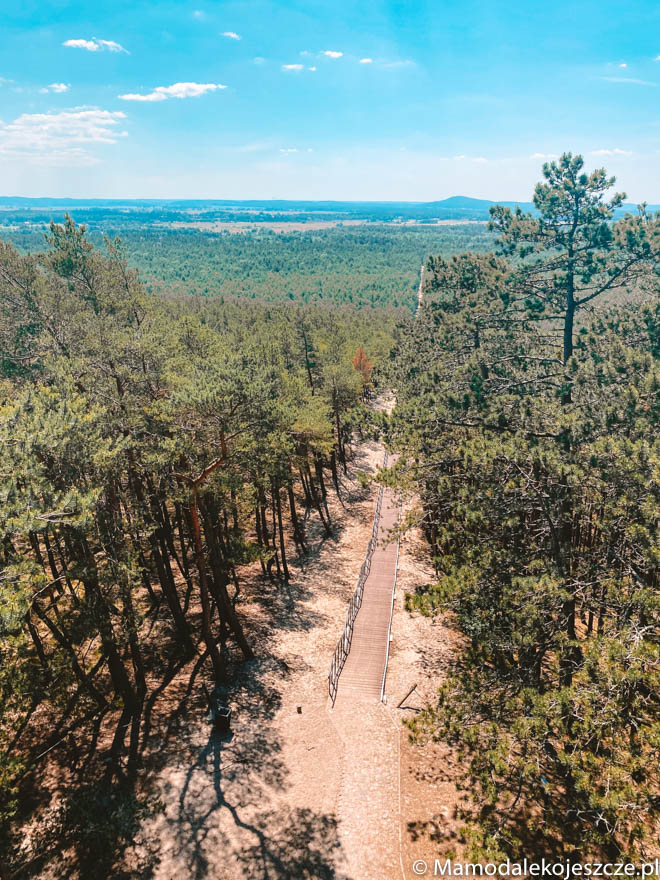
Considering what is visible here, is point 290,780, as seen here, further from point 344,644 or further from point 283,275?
point 283,275

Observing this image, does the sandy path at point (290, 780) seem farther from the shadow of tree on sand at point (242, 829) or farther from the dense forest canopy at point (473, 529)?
the dense forest canopy at point (473, 529)

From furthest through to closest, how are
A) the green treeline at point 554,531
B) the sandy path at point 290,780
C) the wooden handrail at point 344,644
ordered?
the wooden handrail at point 344,644, the sandy path at point 290,780, the green treeline at point 554,531

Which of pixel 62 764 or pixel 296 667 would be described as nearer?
pixel 62 764

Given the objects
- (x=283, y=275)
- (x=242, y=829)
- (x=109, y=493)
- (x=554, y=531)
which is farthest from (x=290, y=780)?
(x=283, y=275)

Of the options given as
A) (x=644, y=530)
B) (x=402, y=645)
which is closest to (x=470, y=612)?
(x=644, y=530)

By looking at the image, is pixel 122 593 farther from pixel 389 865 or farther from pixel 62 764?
pixel 389 865

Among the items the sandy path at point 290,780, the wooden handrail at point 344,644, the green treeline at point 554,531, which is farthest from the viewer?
the wooden handrail at point 344,644

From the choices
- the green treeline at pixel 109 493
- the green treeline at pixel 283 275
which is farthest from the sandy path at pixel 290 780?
the green treeline at pixel 283 275
